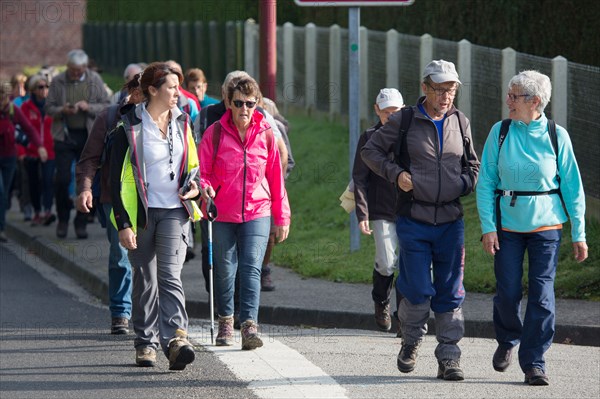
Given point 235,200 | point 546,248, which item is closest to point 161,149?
point 235,200

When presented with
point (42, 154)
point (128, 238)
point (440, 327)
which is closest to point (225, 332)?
point (128, 238)

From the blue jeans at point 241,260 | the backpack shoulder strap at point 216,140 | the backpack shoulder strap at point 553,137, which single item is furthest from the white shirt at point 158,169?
the backpack shoulder strap at point 553,137

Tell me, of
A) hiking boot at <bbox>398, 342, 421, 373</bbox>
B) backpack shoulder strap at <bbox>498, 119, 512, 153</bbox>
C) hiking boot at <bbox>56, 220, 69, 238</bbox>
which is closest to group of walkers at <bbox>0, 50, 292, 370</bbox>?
hiking boot at <bbox>398, 342, 421, 373</bbox>

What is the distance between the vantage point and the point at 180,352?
846 cm

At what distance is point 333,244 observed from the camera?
1441 cm

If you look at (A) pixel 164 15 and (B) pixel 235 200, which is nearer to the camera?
(B) pixel 235 200

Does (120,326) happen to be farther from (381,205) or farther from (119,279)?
(381,205)

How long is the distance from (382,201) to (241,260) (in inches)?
43.1

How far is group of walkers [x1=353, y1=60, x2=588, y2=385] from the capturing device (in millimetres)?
8055

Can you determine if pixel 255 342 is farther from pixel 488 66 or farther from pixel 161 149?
pixel 488 66

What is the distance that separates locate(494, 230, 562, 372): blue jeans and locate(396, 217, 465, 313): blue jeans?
253 mm

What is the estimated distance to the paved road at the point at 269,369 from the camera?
317 inches

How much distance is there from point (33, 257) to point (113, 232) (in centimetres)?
599

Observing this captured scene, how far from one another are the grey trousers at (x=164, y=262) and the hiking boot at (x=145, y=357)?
5.0 inches
